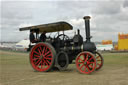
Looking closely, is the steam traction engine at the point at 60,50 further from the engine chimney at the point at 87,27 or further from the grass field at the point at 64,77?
the grass field at the point at 64,77

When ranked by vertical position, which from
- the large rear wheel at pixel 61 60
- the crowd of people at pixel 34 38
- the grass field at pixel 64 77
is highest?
the crowd of people at pixel 34 38

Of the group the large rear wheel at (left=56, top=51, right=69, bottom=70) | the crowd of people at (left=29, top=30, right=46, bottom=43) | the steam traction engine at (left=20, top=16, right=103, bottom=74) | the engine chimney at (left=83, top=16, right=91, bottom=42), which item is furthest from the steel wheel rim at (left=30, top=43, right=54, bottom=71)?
the engine chimney at (left=83, top=16, right=91, bottom=42)

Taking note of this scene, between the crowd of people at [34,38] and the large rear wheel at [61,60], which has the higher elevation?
the crowd of people at [34,38]

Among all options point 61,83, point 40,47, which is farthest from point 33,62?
point 61,83

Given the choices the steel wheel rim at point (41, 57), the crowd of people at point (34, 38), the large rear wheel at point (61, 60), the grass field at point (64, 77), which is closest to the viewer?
the grass field at point (64, 77)

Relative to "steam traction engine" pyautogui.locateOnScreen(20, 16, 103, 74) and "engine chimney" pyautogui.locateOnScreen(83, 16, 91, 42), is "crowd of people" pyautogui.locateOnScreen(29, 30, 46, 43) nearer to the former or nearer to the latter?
"steam traction engine" pyautogui.locateOnScreen(20, 16, 103, 74)

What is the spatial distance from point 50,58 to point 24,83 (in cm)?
233

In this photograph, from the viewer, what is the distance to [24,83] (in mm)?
4086

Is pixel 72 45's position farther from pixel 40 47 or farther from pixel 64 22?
pixel 40 47

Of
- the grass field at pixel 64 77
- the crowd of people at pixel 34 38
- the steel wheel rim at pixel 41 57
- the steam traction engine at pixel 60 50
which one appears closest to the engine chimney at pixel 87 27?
the steam traction engine at pixel 60 50

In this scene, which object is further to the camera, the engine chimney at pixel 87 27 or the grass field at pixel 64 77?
the engine chimney at pixel 87 27

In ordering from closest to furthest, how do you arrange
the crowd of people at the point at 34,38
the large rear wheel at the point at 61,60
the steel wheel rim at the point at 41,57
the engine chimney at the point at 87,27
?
the engine chimney at the point at 87,27 → the large rear wheel at the point at 61,60 → the steel wheel rim at the point at 41,57 → the crowd of people at the point at 34,38

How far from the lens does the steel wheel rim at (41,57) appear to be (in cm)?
639

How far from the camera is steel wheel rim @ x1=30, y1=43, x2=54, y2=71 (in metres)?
6.39
